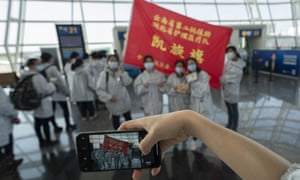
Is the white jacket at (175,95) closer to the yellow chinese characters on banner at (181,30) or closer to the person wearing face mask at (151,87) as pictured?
the person wearing face mask at (151,87)

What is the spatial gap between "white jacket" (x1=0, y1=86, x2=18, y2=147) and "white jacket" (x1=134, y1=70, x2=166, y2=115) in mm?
1674

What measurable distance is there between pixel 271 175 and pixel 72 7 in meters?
Answer: 13.0

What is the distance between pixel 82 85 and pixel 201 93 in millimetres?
2587

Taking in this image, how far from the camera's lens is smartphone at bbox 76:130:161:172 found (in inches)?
25.4

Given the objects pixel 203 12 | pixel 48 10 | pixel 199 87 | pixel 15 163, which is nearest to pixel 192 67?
pixel 199 87

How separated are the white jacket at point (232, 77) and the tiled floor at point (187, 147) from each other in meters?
0.70

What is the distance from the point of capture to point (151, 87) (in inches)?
118

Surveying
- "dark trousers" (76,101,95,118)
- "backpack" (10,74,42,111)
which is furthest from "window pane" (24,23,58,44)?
"backpack" (10,74,42,111)

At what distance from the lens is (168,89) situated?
10.0 ft

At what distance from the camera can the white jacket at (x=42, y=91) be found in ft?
9.67

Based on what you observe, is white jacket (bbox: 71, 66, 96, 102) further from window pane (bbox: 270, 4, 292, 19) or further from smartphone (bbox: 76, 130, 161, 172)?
window pane (bbox: 270, 4, 292, 19)

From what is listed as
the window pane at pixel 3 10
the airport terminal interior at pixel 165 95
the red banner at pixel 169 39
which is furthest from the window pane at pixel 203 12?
the red banner at pixel 169 39

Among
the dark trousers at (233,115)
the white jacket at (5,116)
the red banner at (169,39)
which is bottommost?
the dark trousers at (233,115)

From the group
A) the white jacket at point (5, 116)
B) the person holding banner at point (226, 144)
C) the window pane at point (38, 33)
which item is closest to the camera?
the person holding banner at point (226, 144)
